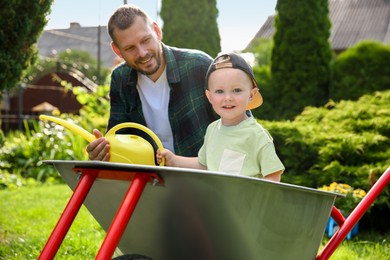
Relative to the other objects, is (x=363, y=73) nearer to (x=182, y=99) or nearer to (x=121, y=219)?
(x=182, y=99)

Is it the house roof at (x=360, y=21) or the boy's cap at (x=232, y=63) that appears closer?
the boy's cap at (x=232, y=63)

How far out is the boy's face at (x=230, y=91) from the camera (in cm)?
174

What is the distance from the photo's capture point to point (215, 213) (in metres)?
1.42

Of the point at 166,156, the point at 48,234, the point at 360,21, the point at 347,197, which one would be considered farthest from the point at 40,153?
the point at 360,21

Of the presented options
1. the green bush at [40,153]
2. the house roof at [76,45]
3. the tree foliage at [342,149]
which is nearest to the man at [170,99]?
the tree foliage at [342,149]

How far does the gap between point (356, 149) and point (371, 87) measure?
255 cm

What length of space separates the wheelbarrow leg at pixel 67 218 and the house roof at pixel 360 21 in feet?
49.9

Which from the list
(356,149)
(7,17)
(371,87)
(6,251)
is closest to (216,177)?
(6,251)

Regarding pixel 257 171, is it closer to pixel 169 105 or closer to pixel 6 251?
pixel 169 105

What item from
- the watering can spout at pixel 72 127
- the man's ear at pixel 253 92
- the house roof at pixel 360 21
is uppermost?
the man's ear at pixel 253 92

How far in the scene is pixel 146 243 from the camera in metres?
1.69

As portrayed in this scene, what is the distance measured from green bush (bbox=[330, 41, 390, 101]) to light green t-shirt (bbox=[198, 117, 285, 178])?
195 inches

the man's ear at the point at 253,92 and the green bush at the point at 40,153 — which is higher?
the man's ear at the point at 253,92

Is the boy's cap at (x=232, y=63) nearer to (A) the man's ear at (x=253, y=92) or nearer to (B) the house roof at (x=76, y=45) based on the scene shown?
(A) the man's ear at (x=253, y=92)
